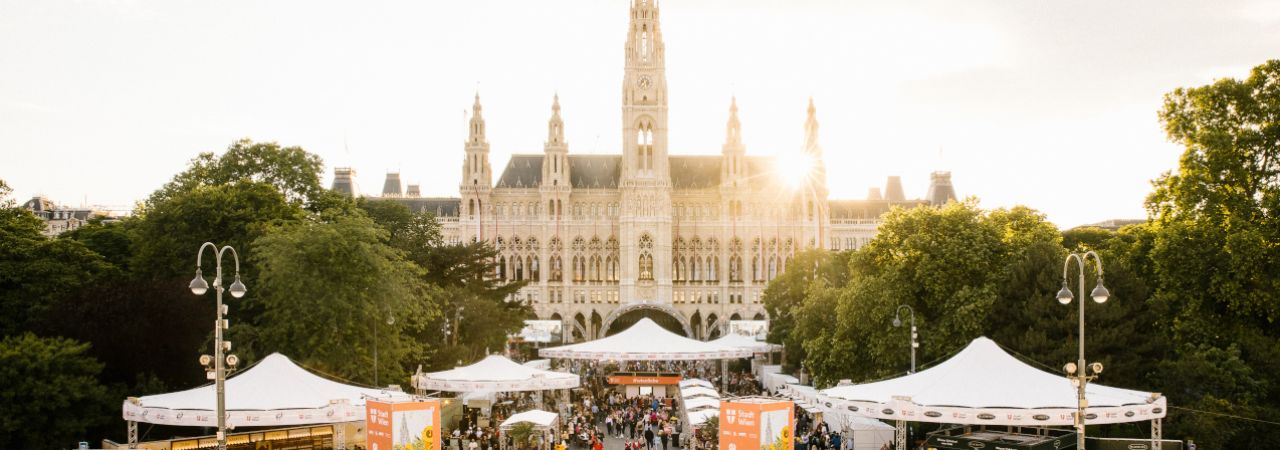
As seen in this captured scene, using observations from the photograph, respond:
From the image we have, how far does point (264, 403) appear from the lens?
83.7 ft

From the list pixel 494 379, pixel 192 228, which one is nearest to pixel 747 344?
pixel 494 379

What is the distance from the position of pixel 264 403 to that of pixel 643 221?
7951cm

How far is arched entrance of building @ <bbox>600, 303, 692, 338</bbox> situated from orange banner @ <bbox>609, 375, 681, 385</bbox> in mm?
52795

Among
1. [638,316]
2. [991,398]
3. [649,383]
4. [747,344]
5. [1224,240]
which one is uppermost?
[1224,240]

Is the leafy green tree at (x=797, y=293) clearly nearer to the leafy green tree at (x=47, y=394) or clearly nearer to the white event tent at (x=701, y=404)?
the white event tent at (x=701, y=404)

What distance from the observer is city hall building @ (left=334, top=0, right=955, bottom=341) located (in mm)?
104375

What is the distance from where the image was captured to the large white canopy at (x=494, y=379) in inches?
1396

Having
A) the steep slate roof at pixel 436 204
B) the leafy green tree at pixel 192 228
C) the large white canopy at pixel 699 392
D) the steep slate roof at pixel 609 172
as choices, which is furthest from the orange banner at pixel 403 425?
the steep slate roof at pixel 436 204

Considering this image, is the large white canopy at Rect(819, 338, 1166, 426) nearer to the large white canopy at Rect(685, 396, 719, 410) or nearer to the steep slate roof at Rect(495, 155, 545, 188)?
the large white canopy at Rect(685, 396, 719, 410)

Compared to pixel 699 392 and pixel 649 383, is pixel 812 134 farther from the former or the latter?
pixel 699 392

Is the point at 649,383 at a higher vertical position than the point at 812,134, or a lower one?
lower

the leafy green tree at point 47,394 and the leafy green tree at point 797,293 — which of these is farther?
the leafy green tree at point 797,293

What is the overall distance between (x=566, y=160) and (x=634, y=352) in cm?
6056

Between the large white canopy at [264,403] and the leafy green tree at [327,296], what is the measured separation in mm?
5840
